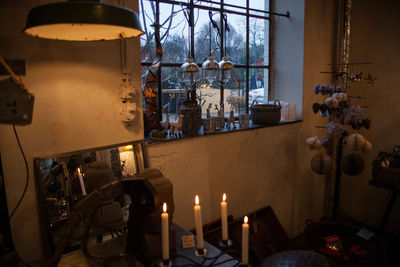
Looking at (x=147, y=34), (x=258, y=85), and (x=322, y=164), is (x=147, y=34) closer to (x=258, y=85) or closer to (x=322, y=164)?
(x=258, y=85)

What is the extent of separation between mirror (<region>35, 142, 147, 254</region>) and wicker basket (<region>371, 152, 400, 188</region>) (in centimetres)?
219

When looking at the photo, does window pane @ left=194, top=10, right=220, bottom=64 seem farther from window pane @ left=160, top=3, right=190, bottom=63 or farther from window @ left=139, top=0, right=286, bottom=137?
window pane @ left=160, top=3, right=190, bottom=63

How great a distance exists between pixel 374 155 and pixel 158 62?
2.51 metres

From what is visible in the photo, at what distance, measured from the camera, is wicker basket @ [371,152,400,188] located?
2.66 meters

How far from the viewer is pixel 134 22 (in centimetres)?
103

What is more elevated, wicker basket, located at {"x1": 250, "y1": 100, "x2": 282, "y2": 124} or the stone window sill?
wicker basket, located at {"x1": 250, "y1": 100, "x2": 282, "y2": 124}

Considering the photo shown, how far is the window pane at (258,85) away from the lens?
9.92 ft

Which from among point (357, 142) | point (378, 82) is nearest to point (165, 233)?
point (357, 142)

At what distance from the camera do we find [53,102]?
1.53 m

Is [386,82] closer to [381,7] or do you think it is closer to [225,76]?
[381,7]

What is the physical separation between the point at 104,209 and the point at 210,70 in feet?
4.42

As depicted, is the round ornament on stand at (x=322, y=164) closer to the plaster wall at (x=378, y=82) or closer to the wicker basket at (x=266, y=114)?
the wicker basket at (x=266, y=114)

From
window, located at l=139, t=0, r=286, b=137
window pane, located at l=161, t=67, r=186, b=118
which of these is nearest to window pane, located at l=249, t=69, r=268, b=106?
window, located at l=139, t=0, r=286, b=137

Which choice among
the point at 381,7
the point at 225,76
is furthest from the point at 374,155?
the point at 225,76
